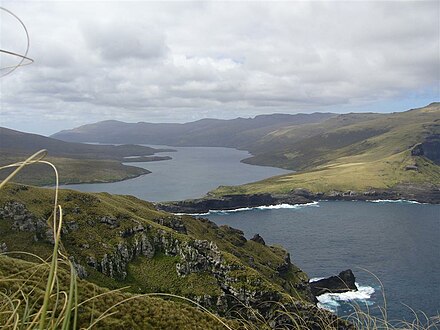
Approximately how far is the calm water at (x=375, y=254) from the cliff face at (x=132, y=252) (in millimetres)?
33510

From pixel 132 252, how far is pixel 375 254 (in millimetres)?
90599

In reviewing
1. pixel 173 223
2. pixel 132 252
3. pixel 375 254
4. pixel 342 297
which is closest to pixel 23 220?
pixel 132 252

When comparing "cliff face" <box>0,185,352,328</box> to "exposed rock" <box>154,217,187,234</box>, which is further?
"exposed rock" <box>154,217,187,234</box>

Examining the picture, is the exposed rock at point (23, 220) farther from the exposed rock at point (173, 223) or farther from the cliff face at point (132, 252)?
the exposed rock at point (173, 223)

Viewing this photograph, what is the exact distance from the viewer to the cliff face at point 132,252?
7712 centimetres

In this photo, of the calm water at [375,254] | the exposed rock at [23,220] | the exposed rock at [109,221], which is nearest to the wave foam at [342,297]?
the calm water at [375,254]

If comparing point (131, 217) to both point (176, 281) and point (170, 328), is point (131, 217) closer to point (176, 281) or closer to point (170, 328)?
point (176, 281)

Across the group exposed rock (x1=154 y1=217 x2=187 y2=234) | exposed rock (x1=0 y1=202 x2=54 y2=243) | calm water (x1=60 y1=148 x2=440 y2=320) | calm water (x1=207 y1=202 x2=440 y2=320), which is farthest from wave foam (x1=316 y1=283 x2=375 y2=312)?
exposed rock (x1=0 y1=202 x2=54 y2=243)

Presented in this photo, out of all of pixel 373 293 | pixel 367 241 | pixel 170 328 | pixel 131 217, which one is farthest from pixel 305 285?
pixel 170 328

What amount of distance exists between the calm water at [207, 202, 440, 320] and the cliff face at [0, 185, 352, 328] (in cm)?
3351

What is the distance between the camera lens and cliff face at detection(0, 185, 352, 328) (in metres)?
77.1

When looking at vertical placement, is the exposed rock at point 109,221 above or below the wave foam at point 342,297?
above

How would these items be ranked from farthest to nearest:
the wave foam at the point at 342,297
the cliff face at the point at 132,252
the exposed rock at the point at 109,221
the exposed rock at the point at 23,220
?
the wave foam at the point at 342,297 < the exposed rock at the point at 109,221 < the exposed rock at the point at 23,220 < the cliff face at the point at 132,252

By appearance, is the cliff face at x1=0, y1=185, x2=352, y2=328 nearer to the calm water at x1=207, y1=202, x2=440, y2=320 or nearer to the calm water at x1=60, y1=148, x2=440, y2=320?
the calm water at x1=207, y1=202, x2=440, y2=320
